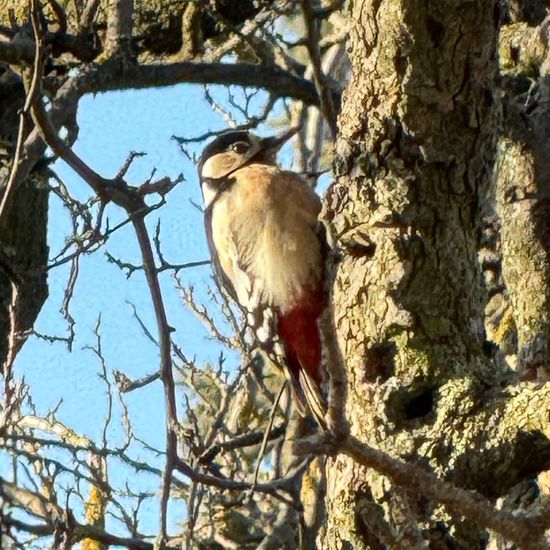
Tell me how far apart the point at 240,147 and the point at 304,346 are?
29.7 inches

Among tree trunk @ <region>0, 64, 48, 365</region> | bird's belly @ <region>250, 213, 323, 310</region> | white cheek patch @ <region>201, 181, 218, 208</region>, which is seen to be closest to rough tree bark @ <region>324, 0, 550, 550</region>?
bird's belly @ <region>250, 213, 323, 310</region>

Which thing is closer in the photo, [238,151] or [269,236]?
[269,236]

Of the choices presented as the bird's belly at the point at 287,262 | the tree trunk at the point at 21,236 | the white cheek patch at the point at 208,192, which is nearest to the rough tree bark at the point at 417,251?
the bird's belly at the point at 287,262

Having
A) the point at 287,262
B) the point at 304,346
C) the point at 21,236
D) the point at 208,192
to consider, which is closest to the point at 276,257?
the point at 287,262

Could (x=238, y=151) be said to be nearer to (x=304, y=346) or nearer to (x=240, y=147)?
(x=240, y=147)

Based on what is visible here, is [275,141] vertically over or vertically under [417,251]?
over

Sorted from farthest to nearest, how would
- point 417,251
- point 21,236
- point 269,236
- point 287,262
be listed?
point 21,236
point 269,236
point 287,262
point 417,251

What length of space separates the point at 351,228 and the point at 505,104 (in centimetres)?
67

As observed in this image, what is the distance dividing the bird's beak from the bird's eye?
46mm

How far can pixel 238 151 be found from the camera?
153 inches

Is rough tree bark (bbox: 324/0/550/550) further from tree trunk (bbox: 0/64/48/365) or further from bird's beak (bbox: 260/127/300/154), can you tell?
tree trunk (bbox: 0/64/48/365)

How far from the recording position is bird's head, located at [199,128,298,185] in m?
3.86

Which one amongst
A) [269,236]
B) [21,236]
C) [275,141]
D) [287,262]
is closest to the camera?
[287,262]

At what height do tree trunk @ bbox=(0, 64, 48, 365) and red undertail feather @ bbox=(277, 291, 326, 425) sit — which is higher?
tree trunk @ bbox=(0, 64, 48, 365)
